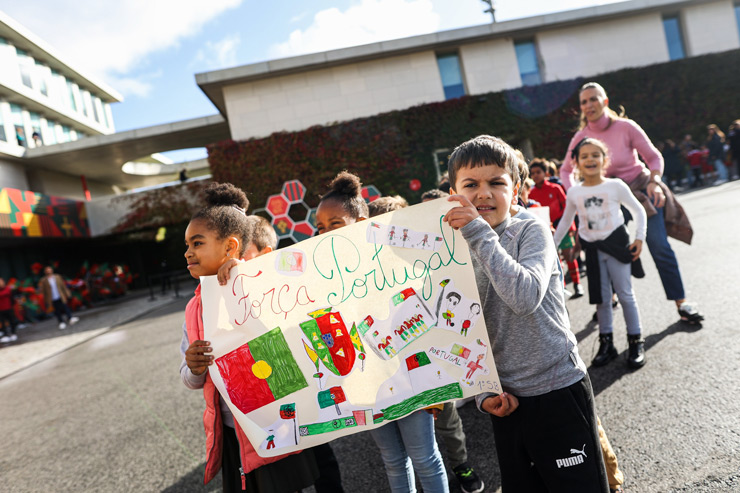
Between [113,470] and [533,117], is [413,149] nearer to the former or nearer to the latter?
[533,117]

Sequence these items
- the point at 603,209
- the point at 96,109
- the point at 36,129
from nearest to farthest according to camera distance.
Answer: the point at 603,209
the point at 36,129
the point at 96,109

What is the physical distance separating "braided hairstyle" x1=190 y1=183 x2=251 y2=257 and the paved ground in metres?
1.55

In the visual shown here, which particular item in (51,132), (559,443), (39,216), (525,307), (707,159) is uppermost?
(51,132)

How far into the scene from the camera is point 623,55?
15.9 m

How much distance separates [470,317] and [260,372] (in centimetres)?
85

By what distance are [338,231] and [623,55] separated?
18487mm

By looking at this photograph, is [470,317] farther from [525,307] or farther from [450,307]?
[525,307]

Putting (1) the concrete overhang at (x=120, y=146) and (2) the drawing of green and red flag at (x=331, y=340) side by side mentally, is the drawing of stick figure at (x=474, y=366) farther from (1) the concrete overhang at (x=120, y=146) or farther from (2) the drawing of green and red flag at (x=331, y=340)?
(1) the concrete overhang at (x=120, y=146)

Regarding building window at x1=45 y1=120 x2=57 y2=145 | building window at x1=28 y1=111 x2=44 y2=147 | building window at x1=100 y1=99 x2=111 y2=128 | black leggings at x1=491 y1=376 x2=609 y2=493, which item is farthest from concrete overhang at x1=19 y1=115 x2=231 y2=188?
black leggings at x1=491 y1=376 x2=609 y2=493

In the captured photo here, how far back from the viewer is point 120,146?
19.7 meters

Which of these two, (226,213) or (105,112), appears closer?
Result: (226,213)

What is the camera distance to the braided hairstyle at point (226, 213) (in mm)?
1889

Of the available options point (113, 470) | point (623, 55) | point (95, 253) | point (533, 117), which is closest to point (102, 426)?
point (113, 470)

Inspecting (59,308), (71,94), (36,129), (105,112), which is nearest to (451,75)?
(59,308)
